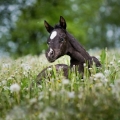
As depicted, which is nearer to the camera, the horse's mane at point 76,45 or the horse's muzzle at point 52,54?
the horse's muzzle at point 52,54

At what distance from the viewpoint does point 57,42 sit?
243 inches

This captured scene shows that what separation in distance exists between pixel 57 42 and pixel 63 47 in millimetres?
172

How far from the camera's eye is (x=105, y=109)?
386 cm

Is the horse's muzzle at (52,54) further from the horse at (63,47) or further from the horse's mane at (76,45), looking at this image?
the horse's mane at (76,45)

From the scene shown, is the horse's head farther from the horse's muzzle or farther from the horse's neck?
the horse's neck

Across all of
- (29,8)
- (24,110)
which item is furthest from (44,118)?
(29,8)

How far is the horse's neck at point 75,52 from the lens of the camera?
6.49m

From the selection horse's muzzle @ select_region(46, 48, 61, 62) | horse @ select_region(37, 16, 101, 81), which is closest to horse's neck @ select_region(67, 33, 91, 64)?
horse @ select_region(37, 16, 101, 81)

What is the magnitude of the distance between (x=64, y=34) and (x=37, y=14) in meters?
21.3

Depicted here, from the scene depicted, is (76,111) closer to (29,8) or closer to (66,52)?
(66,52)

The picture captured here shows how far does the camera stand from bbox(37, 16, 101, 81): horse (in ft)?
19.9

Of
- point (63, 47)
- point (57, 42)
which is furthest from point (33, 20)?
point (57, 42)

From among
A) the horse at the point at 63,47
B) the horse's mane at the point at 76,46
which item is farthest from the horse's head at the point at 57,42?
the horse's mane at the point at 76,46

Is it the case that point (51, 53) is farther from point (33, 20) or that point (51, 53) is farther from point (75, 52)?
point (33, 20)
